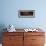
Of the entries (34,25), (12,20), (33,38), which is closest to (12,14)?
(12,20)

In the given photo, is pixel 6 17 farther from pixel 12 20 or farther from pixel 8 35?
pixel 8 35

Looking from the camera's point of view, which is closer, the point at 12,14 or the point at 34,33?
the point at 34,33

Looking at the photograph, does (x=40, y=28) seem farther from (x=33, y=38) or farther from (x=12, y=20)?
(x=12, y=20)

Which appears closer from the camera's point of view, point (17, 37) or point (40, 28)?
point (17, 37)

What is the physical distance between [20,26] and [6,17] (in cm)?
53

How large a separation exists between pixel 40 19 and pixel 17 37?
1020mm

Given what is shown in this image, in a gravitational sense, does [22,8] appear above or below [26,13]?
above

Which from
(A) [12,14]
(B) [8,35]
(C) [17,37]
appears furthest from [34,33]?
(A) [12,14]

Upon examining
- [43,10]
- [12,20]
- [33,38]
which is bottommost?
[33,38]

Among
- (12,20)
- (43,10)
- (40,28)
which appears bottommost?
(40,28)

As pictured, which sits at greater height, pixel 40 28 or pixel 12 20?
pixel 12 20

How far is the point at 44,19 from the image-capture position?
4117 millimetres

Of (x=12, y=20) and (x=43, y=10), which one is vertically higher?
(x=43, y=10)

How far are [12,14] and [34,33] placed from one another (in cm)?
100
